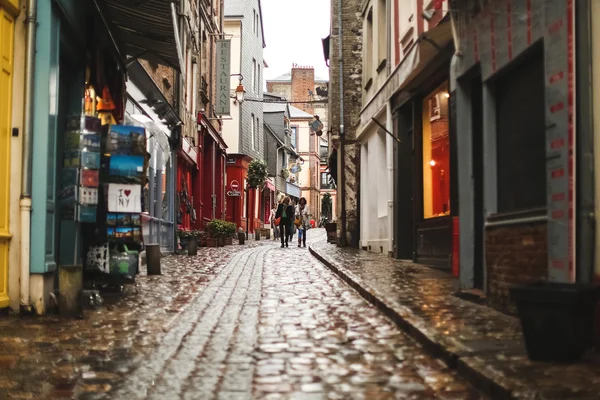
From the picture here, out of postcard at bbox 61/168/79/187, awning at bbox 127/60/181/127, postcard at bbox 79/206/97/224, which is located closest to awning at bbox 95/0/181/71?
awning at bbox 127/60/181/127

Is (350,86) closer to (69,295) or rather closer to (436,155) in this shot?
(436,155)

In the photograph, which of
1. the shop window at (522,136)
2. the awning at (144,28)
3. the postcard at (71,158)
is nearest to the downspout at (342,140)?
the awning at (144,28)

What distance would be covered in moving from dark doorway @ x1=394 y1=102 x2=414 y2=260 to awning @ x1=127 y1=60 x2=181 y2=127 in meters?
5.32

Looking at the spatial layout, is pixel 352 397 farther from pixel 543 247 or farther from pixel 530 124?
pixel 530 124

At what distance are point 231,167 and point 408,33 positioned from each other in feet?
84.2

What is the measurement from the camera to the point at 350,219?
21.8m

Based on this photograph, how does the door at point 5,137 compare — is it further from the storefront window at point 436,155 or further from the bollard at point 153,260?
the storefront window at point 436,155

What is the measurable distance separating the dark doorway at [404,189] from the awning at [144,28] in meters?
5.02

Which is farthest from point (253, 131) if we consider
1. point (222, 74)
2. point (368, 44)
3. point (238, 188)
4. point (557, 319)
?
point (557, 319)

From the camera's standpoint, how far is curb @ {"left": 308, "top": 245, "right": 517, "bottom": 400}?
13.9ft

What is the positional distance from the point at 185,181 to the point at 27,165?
52.4ft

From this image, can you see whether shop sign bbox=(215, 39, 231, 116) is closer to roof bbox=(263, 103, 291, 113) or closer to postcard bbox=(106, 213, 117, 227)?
postcard bbox=(106, 213, 117, 227)

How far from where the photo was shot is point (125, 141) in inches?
348

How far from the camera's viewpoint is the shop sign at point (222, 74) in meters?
29.7
